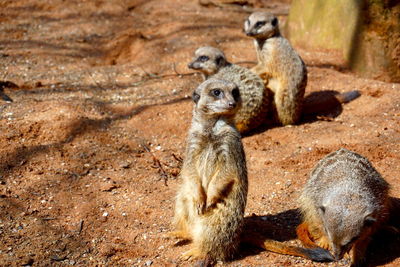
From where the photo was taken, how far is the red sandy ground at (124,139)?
111 inches

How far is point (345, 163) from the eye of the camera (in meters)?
2.79

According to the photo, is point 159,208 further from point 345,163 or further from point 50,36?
point 50,36

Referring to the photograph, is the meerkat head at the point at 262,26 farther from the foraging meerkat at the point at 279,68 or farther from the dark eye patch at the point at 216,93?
the dark eye patch at the point at 216,93

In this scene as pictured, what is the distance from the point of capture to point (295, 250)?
2541 millimetres

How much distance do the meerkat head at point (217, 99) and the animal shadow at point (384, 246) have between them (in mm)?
1057

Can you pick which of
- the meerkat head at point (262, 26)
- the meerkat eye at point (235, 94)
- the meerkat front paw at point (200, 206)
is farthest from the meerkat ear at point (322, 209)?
the meerkat head at point (262, 26)

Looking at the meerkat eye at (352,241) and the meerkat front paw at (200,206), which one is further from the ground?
the meerkat eye at (352,241)

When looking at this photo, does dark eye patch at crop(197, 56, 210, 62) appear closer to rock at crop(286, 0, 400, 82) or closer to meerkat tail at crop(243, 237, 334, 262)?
rock at crop(286, 0, 400, 82)

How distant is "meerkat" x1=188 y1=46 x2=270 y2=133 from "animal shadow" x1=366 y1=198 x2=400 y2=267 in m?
1.73

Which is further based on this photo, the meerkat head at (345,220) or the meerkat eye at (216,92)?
the meerkat eye at (216,92)

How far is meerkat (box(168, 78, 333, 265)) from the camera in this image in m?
2.54

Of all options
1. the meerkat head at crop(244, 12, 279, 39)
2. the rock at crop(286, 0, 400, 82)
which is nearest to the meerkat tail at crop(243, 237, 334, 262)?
the meerkat head at crop(244, 12, 279, 39)

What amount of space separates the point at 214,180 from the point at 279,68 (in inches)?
92.5

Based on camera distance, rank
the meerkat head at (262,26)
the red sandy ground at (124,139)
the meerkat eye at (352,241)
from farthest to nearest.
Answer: the meerkat head at (262,26), the red sandy ground at (124,139), the meerkat eye at (352,241)
